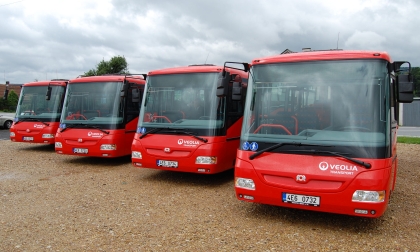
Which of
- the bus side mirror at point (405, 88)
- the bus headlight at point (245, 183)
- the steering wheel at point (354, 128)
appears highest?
the bus side mirror at point (405, 88)

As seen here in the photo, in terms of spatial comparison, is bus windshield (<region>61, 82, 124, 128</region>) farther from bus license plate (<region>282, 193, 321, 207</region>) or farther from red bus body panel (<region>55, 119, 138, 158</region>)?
bus license plate (<region>282, 193, 321, 207</region>)

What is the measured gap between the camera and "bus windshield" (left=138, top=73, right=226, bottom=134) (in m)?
8.05

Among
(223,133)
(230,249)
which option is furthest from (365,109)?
(223,133)

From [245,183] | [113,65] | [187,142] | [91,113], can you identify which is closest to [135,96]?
[91,113]

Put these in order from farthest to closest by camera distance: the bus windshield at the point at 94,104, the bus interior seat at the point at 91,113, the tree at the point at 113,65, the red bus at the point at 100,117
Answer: the tree at the point at 113,65
the bus interior seat at the point at 91,113
the bus windshield at the point at 94,104
the red bus at the point at 100,117

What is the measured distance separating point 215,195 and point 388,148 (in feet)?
11.5

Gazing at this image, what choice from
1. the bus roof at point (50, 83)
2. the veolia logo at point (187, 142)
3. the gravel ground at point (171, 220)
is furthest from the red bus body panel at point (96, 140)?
the bus roof at point (50, 83)

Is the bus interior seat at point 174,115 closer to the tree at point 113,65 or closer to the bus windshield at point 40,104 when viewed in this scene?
the bus windshield at point 40,104

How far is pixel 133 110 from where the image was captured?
1109cm

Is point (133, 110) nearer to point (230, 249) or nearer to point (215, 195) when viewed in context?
point (215, 195)

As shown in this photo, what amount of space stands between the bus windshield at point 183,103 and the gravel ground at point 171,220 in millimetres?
1407

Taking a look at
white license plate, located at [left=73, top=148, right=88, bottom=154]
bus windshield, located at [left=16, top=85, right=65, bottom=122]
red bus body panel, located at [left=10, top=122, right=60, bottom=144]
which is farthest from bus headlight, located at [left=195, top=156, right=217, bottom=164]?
bus windshield, located at [left=16, top=85, right=65, bottom=122]

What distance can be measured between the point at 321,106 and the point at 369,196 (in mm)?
1452

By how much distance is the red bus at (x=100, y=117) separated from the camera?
10398mm
